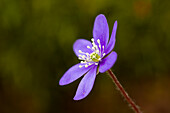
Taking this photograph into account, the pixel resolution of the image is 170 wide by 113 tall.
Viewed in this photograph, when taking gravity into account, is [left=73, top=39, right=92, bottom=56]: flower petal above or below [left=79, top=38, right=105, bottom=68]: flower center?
above

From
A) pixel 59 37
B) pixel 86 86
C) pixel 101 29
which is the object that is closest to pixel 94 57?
pixel 101 29

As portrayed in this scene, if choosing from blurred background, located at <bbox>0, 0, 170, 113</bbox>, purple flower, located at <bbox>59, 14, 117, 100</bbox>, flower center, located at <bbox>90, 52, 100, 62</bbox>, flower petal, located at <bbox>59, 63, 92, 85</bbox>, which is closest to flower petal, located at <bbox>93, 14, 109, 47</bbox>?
purple flower, located at <bbox>59, 14, 117, 100</bbox>

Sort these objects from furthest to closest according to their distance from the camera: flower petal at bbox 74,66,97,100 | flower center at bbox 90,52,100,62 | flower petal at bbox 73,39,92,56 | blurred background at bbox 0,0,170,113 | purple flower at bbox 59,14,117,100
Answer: blurred background at bbox 0,0,170,113 → flower petal at bbox 73,39,92,56 → flower center at bbox 90,52,100,62 → purple flower at bbox 59,14,117,100 → flower petal at bbox 74,66,97,100

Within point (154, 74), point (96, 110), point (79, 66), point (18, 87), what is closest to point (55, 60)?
point (18, 87)

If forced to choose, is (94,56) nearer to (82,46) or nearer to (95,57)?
(95,57)

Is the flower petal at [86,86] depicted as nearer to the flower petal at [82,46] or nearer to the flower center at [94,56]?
the flower center at [94,56]

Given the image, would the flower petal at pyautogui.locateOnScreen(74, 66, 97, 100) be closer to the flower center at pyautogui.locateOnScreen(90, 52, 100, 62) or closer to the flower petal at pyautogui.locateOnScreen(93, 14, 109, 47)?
the flower center at pyautogui.locateOnScreen(90, 52, 100, 62)

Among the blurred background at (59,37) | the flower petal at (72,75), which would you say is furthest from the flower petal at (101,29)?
the blurred background at (59,37)

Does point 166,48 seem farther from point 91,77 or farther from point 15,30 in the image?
point 91,77
